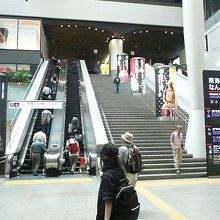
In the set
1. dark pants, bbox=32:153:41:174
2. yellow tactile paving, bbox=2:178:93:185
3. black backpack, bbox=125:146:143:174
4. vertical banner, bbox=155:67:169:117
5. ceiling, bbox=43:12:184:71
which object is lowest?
yellow tactile paving, bbox=2:178:93:185

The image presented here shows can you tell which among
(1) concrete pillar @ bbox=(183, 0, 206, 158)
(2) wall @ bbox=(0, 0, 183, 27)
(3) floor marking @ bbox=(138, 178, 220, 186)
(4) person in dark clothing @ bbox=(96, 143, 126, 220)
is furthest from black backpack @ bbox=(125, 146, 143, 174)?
(2) wall @ bbox=(0, 0, 183, 27)

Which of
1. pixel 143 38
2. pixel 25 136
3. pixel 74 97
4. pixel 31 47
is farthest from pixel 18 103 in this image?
pixel 143 38

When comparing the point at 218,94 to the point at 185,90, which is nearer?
the point at 218,94

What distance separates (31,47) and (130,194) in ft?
84.0

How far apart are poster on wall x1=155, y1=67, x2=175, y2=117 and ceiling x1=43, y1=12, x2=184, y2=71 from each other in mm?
15025

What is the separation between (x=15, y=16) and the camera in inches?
1049

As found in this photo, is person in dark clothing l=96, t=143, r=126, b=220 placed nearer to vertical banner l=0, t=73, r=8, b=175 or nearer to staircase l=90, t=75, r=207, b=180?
staircase l=90, t=75, r=207, b=180

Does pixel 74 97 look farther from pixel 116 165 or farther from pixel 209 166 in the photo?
pixel 116 165

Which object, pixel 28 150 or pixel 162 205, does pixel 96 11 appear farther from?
pixel 162 205

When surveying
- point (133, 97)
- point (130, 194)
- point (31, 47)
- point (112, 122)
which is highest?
point (31, 47)

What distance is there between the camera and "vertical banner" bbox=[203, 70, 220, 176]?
9.68m

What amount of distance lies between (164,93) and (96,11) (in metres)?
15.6

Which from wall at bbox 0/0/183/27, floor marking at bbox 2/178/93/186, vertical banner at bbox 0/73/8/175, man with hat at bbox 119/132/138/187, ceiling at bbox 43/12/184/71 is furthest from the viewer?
ceiling at bbox 43/12/184/71

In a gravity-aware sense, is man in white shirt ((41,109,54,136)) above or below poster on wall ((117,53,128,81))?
below
